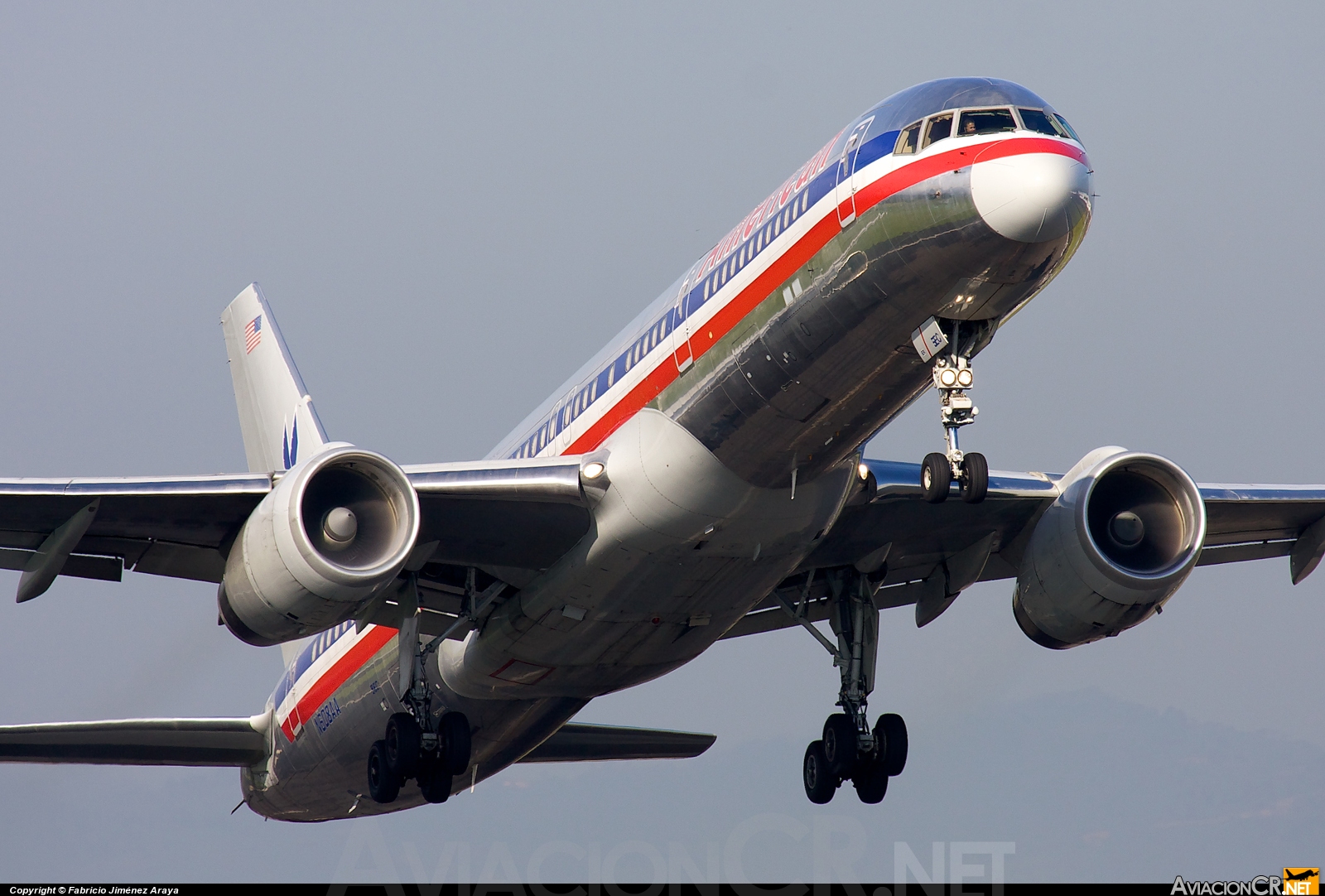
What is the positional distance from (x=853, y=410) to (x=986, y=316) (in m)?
2.22

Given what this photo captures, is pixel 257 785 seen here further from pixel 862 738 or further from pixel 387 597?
pixel 862 738

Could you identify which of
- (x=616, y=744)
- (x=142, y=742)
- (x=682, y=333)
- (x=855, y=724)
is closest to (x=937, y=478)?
(x=682, y=333)

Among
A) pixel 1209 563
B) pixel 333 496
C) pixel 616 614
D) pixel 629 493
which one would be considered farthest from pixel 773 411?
pixel 1209 563

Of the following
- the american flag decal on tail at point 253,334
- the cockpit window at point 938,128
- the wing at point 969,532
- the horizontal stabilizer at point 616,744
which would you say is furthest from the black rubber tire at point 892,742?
the american flag decal on tail at point 253,334

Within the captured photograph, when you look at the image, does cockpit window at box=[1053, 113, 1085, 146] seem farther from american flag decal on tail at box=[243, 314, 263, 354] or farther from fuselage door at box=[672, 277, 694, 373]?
american flag decal on tail at box=[243, 314, 263, 354]

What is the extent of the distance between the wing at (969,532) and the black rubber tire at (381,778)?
6442mm

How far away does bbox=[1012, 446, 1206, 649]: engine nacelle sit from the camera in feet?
85.5

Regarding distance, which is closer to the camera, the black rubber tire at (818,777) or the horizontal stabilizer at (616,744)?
the black rubber tire at (818,777)

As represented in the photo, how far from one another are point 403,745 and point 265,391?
40.1 feet

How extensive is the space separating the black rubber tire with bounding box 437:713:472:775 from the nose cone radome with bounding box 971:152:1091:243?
12.1 metres

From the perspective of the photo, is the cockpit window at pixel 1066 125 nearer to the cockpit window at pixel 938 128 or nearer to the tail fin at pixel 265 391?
the cockpit window at pixel 938 128

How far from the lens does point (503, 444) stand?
28.7 meters

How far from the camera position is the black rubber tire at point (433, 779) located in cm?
2547

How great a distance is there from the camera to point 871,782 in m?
27.8
